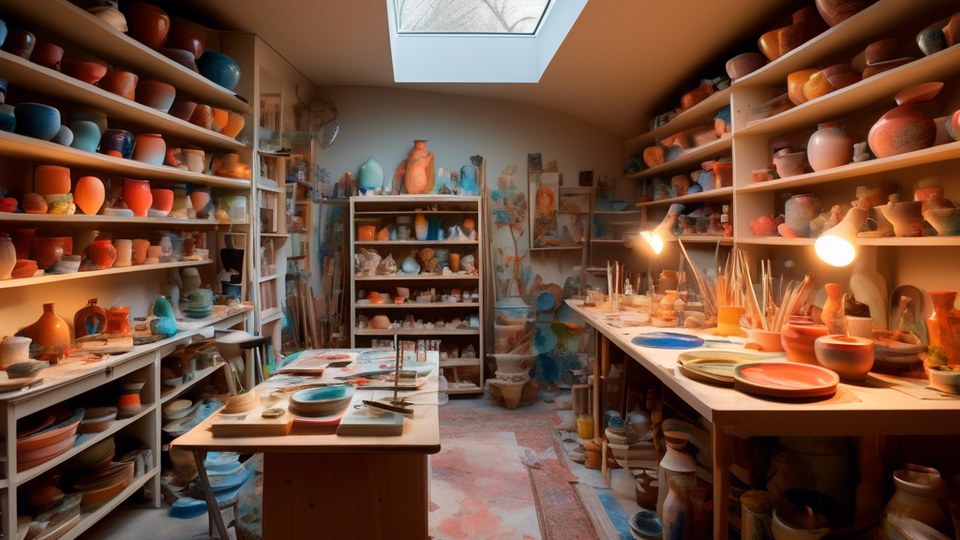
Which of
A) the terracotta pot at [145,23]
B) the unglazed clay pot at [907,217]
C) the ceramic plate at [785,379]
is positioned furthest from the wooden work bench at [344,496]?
the terracotta pot at [145,23]

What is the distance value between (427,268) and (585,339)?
1.88 m

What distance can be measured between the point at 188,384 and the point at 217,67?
220 centimetres

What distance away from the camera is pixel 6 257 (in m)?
2.41

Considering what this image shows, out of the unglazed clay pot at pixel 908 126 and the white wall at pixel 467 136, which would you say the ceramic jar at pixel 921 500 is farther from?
the white wall at pixel 467 136

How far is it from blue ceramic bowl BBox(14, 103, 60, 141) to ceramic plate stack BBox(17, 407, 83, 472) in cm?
132

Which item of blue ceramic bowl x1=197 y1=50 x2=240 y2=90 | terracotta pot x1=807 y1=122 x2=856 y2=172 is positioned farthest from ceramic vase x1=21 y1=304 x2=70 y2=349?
terracotta pot x1=807 y1=122 x2=856 y2=172

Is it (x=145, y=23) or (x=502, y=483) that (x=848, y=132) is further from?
(x=145, y=23)

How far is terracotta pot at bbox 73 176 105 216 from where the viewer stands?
2.87 m

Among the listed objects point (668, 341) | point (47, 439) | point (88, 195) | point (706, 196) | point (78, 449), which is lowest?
point (78, 449)

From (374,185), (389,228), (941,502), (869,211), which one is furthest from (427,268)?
(941,502)

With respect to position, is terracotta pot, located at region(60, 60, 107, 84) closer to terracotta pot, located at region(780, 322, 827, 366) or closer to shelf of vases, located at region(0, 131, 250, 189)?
shelf of vases, located at region(0, 131, 250, 189)

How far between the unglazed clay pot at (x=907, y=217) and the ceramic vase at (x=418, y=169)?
3997mm

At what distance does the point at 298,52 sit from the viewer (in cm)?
469

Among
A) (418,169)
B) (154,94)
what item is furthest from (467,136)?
(154,94)
